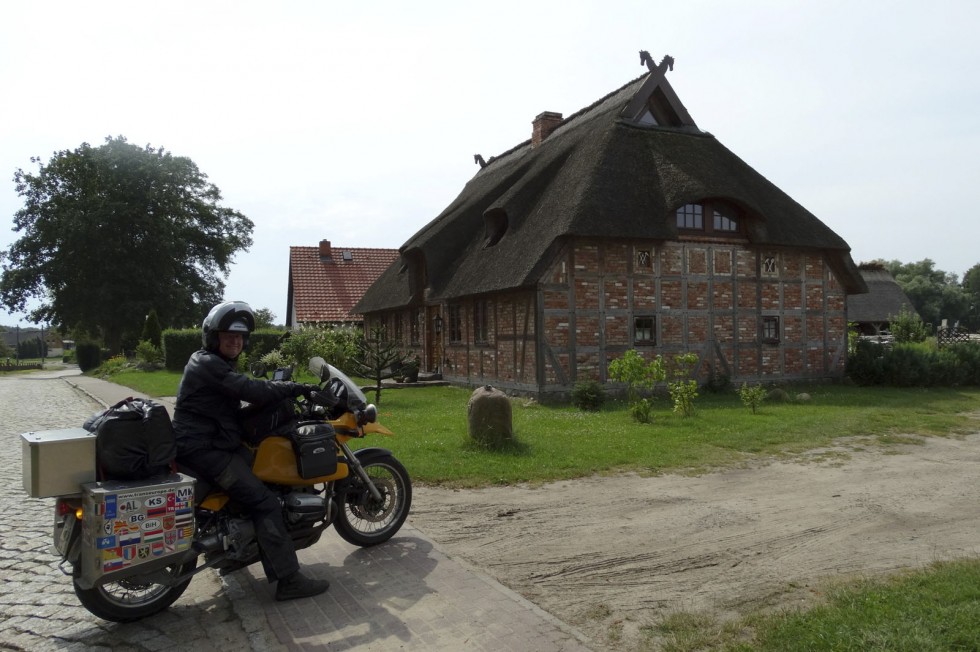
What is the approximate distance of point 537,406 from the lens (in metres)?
14.4

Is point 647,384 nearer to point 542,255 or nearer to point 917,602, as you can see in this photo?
point 542,255

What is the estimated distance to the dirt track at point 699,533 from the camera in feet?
14.1

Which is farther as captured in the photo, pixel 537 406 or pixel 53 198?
pixel 53 198

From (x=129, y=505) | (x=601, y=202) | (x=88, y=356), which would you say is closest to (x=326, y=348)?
(x=601, y=202)

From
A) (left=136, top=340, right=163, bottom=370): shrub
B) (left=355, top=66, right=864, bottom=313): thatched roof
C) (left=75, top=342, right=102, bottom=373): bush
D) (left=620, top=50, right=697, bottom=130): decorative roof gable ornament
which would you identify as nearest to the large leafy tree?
(left=75, top=342, right=102, bottom=373): bush

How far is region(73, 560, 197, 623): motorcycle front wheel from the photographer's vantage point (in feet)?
12.6

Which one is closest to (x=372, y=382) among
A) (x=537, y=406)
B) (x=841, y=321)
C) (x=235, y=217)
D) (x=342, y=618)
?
(x=537, y=406)

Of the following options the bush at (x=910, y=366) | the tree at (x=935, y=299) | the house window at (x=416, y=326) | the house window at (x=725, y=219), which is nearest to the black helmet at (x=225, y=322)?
the house window at (x=725, y=219)

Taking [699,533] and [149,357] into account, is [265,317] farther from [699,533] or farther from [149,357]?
[699,533]

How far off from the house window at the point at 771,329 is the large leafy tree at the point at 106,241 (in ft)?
105

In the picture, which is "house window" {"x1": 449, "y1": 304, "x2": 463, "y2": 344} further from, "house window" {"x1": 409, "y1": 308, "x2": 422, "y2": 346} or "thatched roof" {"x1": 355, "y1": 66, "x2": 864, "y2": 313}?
"house window" {"x1": 409, "y1": 308, "x2": 422, "y2": 346}

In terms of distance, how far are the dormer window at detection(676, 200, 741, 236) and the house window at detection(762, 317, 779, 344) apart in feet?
8.03

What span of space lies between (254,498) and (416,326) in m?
18.7

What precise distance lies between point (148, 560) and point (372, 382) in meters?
18.5
